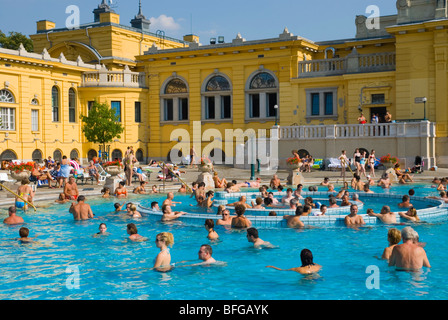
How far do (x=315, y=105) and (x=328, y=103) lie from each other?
2.94 ft

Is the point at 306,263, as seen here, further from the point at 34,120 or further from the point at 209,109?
the point at 209,109

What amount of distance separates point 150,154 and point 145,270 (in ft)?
104

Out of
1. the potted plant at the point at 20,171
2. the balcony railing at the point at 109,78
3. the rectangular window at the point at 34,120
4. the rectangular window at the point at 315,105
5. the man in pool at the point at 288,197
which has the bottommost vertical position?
the man in pool at the point at 288,197

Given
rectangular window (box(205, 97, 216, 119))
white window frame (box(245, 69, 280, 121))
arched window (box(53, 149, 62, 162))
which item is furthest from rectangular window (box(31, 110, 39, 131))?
white window frame (box(245, 69, 280, 121))

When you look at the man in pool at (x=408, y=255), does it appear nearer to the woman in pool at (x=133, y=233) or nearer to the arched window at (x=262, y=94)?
the woman in pool at (x=133, y=233)

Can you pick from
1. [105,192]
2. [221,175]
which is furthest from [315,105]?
[105,192]

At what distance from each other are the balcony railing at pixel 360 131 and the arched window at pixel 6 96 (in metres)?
16.2

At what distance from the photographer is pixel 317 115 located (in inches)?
1443

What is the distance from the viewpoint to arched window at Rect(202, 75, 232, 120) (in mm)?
39625

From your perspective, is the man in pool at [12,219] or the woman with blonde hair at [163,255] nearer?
the woman with blonde hair at [163,255]

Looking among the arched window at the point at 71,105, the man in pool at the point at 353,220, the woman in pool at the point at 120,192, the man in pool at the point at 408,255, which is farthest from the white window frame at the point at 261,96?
the man in pool at the point at 408,255

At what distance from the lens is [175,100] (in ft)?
135

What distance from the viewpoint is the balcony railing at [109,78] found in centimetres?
3881
